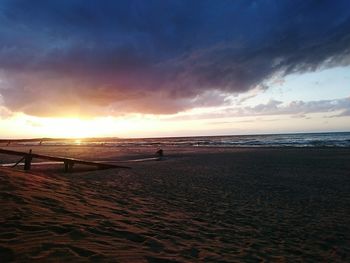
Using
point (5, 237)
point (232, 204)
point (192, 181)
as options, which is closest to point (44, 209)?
point (5, 237)

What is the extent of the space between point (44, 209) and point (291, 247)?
5314mm

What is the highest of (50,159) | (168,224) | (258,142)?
(258,142)

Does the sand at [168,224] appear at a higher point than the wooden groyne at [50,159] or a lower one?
lower

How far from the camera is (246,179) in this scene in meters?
16.9

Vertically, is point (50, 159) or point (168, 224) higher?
point (50, 159)

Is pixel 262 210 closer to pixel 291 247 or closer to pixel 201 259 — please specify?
pixel 291 247

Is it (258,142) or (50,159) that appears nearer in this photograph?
(50,159)

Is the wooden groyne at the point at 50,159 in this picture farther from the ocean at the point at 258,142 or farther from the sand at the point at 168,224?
the ocean at the point at 258,142

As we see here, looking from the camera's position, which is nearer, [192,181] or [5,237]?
[5,237]

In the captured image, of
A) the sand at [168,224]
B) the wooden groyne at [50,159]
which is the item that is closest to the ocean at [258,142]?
the wooden groyne at [50,159]

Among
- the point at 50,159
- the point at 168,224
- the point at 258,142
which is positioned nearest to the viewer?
the point at 168,224

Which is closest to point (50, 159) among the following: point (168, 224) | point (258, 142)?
point (168, 224)

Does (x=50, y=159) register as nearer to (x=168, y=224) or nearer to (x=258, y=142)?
(x=168, y=224)

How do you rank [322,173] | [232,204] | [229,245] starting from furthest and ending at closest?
1. [322,173]
2. [232,204]
3. [229,245]
